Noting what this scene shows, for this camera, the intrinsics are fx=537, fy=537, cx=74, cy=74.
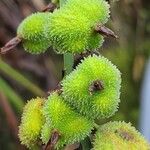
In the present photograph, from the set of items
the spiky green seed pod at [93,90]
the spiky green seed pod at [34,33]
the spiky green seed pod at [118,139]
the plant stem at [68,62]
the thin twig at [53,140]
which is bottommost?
the spiky green seed pod at [118,139]

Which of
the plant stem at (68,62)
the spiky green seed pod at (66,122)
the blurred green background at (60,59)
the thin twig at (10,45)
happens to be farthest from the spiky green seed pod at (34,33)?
the blurred green background at (60,59)

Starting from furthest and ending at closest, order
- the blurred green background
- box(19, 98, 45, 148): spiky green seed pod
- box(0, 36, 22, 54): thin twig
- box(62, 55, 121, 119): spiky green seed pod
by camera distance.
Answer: the blurred green background < box(0, 36, 22, 54): thin twig < box(19, 98, 45, 148): spiky green seed pod < box(62, 55, 121, 119): spiky green seed pod

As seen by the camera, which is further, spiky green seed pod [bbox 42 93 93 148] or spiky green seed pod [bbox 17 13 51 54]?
spiky green seed pod [bbox 17 13 51 54]

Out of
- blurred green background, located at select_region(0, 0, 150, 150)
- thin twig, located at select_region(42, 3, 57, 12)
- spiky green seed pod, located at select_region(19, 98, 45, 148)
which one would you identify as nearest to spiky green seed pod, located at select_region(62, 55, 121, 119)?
spiky green seed pod, located at select_region(19, 98, 45, 148)

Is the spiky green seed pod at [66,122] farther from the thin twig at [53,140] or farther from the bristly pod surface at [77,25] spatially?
the bristly pod surface at [77,25]

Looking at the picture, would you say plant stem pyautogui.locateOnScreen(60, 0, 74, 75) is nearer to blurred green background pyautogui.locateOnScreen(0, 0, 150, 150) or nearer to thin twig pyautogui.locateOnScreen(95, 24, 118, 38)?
thin twig pyautogui.locateOnScreen(95, 24, 118, 38)

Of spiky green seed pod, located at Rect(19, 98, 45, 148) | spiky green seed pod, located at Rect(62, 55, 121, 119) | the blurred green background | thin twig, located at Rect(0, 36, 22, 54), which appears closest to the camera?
spiky green seed pod, located at Rect(62, 55, 121, 119)

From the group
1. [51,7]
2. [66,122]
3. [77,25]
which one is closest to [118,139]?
[66,122]

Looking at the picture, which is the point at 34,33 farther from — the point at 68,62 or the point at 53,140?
the point at 53,140
